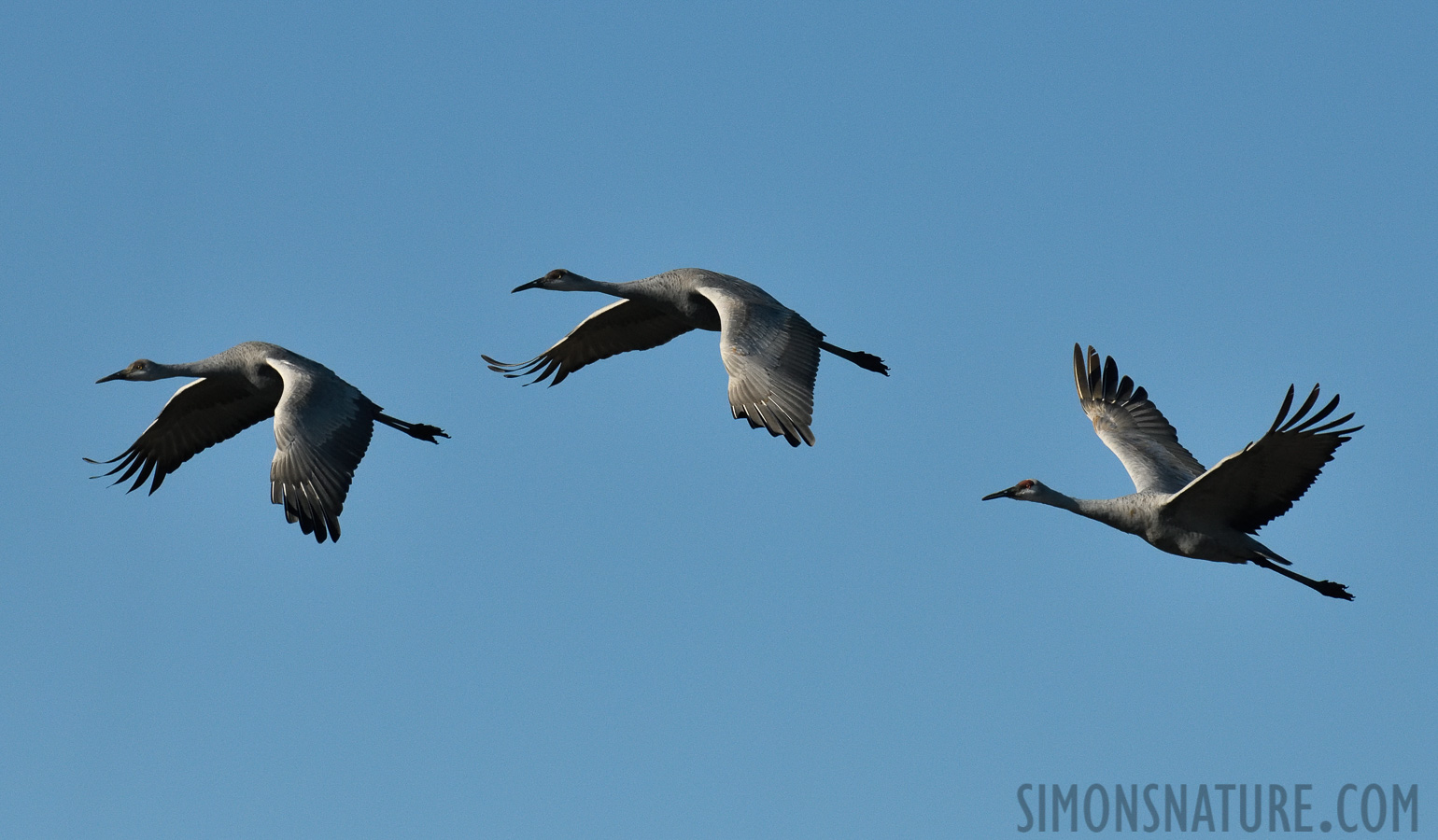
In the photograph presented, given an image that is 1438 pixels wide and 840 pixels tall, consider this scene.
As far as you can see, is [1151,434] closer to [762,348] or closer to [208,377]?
[762,348]

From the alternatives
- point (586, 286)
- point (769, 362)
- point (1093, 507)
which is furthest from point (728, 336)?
point (1093, 507)

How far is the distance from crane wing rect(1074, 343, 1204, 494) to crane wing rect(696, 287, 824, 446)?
3152 mm

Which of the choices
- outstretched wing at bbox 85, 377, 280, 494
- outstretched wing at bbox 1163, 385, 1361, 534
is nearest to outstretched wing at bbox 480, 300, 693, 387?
outstretched wing at bbox 85, 377, 280, 494

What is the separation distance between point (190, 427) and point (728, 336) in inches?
233

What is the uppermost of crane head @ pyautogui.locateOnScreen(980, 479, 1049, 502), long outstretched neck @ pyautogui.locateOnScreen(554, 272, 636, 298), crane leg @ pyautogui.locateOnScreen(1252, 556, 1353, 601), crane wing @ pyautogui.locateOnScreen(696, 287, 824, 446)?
long outstretched neck @ pyautogui.locateOnScreen(554, 272, 636, 298)

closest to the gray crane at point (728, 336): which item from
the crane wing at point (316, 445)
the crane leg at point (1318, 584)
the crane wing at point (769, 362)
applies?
the crane wing at point (769, 362)

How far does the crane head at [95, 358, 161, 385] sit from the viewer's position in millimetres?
15797

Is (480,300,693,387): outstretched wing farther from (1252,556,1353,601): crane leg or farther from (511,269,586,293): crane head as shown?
(1252,556,1353,601): crane leg

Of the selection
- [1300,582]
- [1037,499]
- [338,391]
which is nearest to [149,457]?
[338,391]

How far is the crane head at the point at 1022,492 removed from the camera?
13805mm

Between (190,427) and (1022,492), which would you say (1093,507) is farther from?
(190,427)

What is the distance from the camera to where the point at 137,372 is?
52.1 ft

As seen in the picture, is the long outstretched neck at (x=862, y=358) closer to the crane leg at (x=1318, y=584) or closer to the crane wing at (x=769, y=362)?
the crane wing at (x=769, y=362)

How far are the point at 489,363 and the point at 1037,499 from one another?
6057 millimetres
